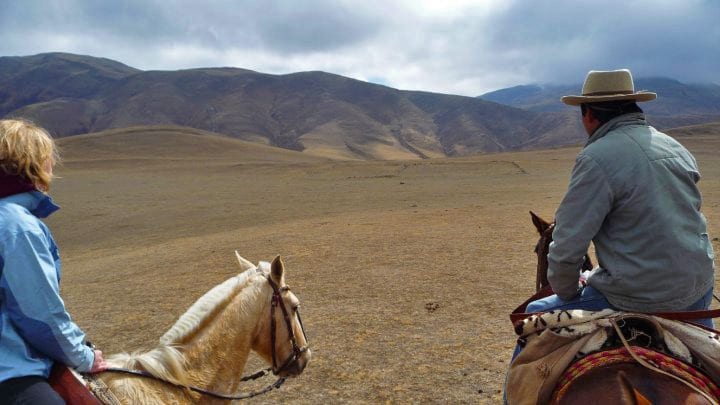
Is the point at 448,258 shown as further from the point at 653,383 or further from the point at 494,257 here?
the point at 653,383

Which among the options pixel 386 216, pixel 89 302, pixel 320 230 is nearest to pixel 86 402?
pixel 89 302

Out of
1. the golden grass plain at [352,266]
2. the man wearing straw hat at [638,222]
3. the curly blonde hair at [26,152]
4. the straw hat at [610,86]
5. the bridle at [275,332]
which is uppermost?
the straw hat at [610,86]

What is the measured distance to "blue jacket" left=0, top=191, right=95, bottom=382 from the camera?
2219 millimetres

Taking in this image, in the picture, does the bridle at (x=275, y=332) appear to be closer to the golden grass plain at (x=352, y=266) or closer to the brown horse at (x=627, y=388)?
the brown horse at (x=627, y=388)

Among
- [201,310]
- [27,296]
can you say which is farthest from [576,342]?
[27,296]

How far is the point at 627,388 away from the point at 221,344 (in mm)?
2401

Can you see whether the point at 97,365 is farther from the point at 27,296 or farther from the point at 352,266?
the point at 352,266

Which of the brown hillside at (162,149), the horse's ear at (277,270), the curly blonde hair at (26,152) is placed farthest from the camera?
the brown hillside at (162,149)

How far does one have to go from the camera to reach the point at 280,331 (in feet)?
11.2

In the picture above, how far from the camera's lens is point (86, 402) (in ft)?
8.18

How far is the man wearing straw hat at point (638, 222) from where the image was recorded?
Result: 8.13 ft

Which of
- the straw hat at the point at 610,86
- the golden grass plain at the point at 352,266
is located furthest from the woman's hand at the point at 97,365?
the straw hat at the point at 610,86

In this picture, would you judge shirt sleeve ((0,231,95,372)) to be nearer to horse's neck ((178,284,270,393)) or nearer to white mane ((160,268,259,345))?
white mane ((160,268,259,345))

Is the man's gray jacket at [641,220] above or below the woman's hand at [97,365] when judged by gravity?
above
